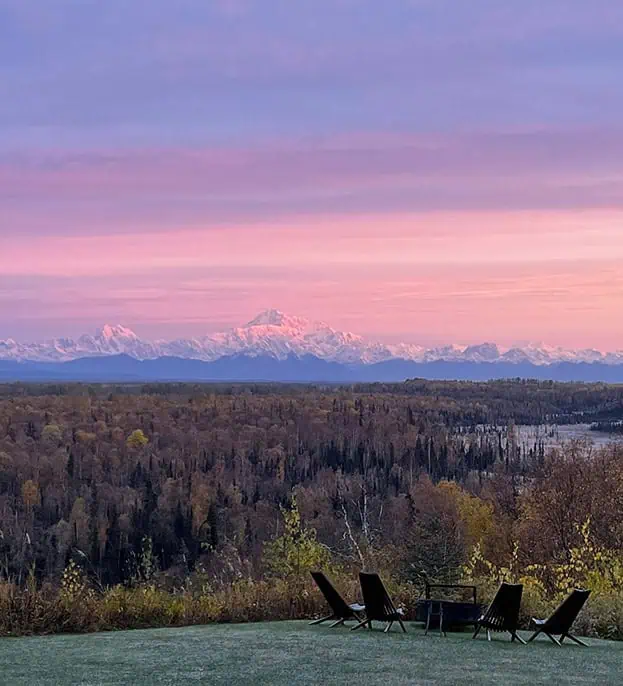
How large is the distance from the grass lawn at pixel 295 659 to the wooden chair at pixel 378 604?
180 millimetres

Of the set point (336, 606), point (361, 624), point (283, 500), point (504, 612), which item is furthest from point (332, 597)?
point (283, 500)

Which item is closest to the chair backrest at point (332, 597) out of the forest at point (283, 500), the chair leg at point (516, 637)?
the forest at point (283, 500)

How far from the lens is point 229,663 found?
988 centimetres

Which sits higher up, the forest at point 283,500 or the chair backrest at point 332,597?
the chair backrest at point 332,597

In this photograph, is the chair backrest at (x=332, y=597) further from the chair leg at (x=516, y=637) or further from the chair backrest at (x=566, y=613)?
the chair backrest at (x=566, y=613)

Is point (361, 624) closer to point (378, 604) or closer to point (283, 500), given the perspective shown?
point (378, 604)

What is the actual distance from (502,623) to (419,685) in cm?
291

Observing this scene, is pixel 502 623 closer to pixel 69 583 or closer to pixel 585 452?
pixel 69 583

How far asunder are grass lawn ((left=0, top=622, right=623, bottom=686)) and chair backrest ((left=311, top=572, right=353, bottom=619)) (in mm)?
322

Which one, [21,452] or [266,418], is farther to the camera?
[266,418]

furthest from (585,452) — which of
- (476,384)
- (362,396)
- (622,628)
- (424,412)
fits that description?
(476,384)

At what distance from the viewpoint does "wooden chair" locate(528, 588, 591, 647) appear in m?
11.2

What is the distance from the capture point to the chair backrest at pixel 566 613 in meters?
11.2

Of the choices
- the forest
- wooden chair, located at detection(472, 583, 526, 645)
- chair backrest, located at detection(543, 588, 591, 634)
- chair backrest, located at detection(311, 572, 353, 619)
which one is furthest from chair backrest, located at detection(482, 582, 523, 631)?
the forest
